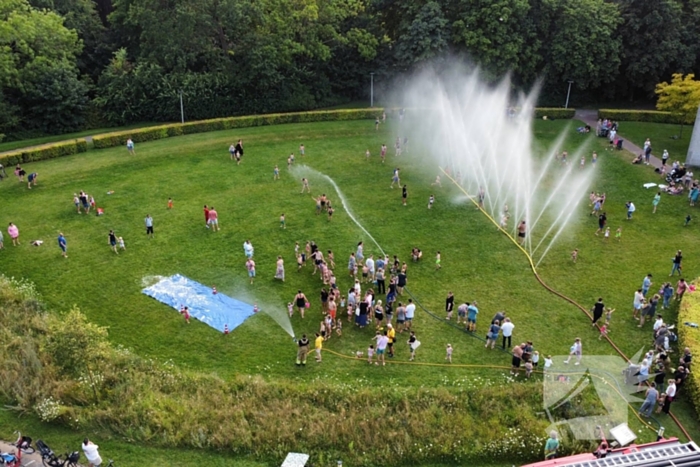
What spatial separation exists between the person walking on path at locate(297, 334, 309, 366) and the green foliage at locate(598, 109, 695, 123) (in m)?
39.1

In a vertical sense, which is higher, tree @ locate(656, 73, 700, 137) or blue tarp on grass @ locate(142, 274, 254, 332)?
tree @ locate(656, 73, 700, 137)

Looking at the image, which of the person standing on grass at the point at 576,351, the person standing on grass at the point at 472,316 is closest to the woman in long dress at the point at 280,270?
the person standing on grass at the point at 472,316

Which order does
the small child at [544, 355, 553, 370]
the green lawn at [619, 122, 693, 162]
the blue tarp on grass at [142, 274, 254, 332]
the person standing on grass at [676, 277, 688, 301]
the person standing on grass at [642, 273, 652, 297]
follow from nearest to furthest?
the small child at [544, 355, 553, 370] < the blue tarp on grass at [142, 274, 254, 332] < the person standing on grass at [642, 273, 652, 297] < the person standing on grass at [676, 277, 688, 301] < the green lawn at [619, 122, 693, 162]

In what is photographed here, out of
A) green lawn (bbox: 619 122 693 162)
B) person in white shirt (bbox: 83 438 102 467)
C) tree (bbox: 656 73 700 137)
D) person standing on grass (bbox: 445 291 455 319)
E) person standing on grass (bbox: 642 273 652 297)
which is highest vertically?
tree (bbox: 656 73 700 137)

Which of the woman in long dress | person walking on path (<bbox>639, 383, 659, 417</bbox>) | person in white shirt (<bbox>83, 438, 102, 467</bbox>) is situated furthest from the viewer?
the woman in long dress

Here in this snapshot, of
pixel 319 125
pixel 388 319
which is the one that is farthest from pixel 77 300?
pixel 319 125

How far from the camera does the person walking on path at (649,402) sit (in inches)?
729

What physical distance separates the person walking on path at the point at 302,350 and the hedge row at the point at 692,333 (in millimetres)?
13248

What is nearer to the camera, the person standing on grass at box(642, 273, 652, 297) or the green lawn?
the person standing on grass at box(642, 273, 652, 297)

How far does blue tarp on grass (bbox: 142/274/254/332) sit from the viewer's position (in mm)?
23812

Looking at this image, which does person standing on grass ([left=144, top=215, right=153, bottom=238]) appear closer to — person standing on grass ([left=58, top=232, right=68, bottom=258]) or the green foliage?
person standing on grass ([left=58, top=232, right=68, bottom=258])

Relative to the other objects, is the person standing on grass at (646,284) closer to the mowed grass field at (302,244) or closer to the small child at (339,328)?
the mowed grass field at (302,244)

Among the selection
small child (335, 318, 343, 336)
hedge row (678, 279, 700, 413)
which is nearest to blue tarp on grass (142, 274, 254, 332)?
small child (335, 318, 343, 336)

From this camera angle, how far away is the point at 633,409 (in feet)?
62.6
